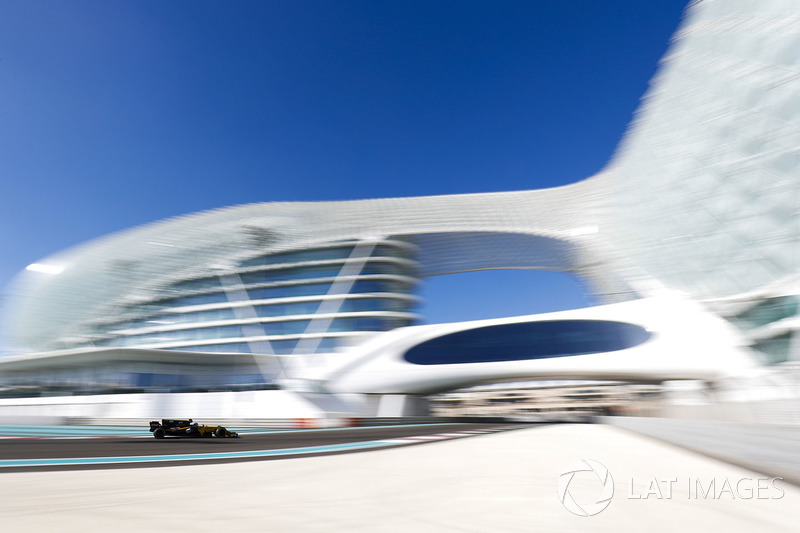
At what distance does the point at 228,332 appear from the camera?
1704 inches

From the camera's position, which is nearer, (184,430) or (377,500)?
(377,500)

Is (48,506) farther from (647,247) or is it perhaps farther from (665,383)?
(665,383)

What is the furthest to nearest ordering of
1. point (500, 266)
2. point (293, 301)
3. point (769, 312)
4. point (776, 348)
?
point (500, 266)
point (293, 301)
point (776, 348)
point (769, 312)

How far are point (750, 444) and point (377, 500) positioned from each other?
560cm

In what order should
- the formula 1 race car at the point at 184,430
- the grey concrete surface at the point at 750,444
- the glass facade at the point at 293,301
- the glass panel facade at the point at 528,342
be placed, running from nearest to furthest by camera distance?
the grey concrete surface at the point at 750,444
the formula 1 race car at the point at 184,430
the glass panel facade at the point at 528,342
the glass facade at the point at 293,301

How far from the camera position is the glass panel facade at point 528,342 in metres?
31.8

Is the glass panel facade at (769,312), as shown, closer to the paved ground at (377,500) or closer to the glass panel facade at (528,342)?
the glass panel facade at (528,342)

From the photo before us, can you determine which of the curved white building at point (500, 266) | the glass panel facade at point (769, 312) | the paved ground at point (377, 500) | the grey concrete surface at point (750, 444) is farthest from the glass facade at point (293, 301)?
the paved ground at point (377, 500)

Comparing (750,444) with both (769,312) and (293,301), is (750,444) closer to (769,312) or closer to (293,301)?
(769,312)

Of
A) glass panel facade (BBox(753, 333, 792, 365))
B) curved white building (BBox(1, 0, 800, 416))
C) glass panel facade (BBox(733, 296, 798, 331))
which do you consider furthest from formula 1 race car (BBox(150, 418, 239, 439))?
glass panel facade (BBox(753, 333, 792, 365))

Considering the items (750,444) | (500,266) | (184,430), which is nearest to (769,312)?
(750,444)

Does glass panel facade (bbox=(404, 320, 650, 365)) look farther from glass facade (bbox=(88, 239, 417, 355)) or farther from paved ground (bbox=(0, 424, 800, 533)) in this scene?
paved ground (bbox=(0, 424, 800, 533))

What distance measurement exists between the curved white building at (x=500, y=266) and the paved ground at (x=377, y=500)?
586 inches

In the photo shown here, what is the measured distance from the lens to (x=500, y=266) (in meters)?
48.2
